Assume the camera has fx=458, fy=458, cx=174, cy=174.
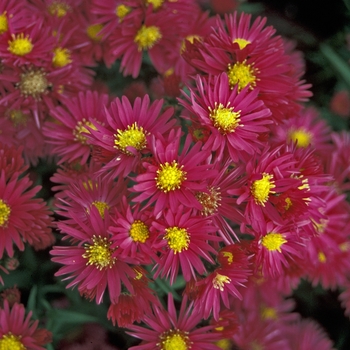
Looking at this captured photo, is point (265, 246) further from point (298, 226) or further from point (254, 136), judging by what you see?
point (254, 136)

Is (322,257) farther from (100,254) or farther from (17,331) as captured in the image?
(17,331)

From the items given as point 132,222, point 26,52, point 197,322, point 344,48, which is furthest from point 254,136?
point 344,48

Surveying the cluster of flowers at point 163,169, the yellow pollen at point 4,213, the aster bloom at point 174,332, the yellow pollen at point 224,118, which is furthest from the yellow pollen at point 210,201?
the yellow pollen at point 4,213

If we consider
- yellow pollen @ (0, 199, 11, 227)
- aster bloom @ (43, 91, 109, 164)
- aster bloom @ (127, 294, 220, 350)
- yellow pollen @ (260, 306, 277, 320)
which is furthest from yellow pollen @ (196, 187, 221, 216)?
yellow pollen @ (260, 306, 277, 320)

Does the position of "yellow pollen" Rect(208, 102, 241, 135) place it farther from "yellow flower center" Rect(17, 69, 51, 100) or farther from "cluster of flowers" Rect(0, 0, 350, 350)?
"yellow flower center" Rect(17, 69, 51, 100)

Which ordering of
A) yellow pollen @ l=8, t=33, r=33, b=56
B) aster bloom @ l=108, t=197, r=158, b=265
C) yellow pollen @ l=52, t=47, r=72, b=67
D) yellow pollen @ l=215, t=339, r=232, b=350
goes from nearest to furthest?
aster bloom @ l=108, t=197, r=158, b=265, yellow pollen @ l=8, t=33, r=33, b=56, yellow pollen @ l=52, t=47, r=72, b=67, yellow pollen @ l=215, t=339, r=232, b=350

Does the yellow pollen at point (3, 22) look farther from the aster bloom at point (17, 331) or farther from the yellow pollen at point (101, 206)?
the aster bloom at point (17, 331)
